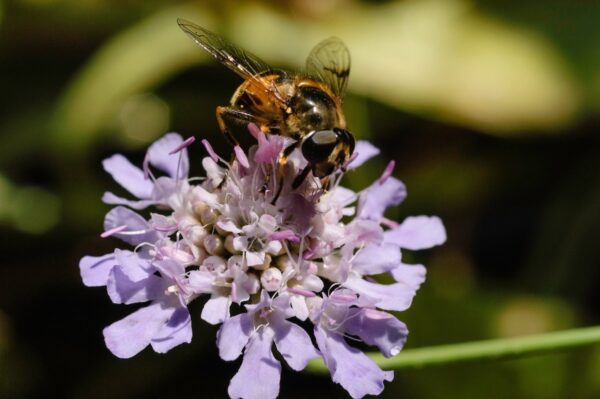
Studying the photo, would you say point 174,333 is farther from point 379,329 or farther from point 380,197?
point 380,197

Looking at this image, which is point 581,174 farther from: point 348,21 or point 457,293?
point 348,21

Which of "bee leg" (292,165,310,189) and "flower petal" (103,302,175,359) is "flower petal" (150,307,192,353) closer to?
"flower petal" (103,302,175,359)

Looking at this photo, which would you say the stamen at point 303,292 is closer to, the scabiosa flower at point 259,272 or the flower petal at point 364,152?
the scabiosa flower at point 259,272

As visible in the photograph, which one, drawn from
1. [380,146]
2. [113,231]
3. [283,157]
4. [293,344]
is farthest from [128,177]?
[380,146]

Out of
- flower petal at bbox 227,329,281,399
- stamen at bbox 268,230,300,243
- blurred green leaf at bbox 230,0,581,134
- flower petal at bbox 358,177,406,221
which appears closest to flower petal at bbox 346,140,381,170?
flower petal at bbox 358,177,406,221

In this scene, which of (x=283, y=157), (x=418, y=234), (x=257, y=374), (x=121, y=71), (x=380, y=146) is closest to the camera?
(x=257, y=374)

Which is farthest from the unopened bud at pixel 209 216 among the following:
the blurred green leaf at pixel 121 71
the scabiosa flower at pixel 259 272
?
the blurred green leaf at pixel 121 71

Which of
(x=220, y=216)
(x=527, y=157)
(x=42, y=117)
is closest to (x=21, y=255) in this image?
(x=42, y=117)
